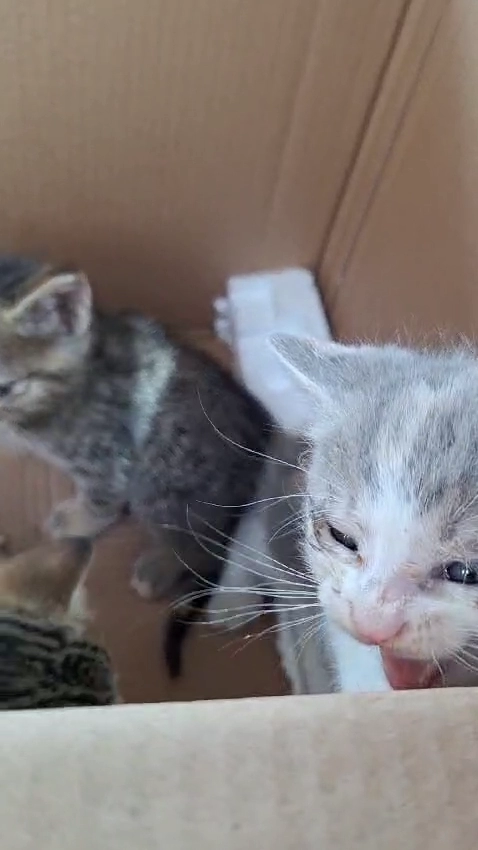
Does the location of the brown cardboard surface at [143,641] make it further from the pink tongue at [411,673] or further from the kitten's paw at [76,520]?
the pink tongue at [411,673]

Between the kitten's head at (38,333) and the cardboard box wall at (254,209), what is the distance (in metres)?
0.16

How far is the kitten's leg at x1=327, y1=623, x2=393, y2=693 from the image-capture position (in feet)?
3.25

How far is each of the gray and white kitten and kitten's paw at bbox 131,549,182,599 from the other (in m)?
0.42

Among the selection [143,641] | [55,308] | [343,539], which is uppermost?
[343,539]

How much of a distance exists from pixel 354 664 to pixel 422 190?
611mm

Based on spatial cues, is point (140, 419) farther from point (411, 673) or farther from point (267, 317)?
point (411, 673)

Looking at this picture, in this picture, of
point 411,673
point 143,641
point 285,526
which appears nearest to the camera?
point 411,673

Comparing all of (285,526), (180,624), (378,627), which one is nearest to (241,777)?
(378,627)

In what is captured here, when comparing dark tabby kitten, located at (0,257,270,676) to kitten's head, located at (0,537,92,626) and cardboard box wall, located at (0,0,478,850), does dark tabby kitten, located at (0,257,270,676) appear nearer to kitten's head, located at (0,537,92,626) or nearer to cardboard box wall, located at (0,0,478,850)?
cardboard box wall, located at (0,0,478,850)

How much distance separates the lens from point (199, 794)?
1.53ft

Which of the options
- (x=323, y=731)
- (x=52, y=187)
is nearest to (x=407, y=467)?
(x=323, y=731)

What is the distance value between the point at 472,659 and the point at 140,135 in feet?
2.64

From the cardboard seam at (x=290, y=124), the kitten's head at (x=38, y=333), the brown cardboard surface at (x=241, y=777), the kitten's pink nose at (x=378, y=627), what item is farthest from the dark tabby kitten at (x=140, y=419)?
the brown cardboard surface at (x=241, y=777)

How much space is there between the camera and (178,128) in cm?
122
